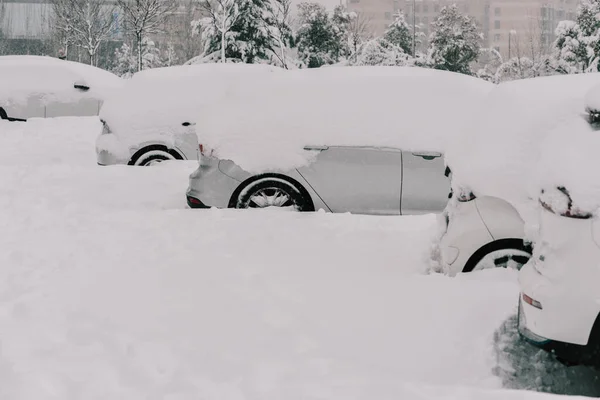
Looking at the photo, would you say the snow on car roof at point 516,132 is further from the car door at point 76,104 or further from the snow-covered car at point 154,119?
the car door at point 76,104

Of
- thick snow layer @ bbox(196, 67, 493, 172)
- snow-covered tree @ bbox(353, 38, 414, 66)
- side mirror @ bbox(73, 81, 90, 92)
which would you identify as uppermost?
snow-covered tree @ bbox(353, 38, 414, 66)

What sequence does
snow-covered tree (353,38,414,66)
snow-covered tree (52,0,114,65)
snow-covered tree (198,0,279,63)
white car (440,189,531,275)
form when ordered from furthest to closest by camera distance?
1. snow-covered tree (52,0,114,65)
2. snow-covered tree (353,38,414,66)
3. snow-covered tree (198,0,279,63)
4. white car (440,189,531,275)

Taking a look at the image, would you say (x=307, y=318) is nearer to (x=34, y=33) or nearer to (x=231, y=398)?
(x=231, y=398)

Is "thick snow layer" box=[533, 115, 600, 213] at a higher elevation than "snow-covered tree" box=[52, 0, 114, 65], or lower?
lower

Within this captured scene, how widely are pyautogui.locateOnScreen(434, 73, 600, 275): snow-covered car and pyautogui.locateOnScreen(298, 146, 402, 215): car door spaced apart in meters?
1.77

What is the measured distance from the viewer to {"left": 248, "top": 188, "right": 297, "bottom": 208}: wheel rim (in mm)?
7141

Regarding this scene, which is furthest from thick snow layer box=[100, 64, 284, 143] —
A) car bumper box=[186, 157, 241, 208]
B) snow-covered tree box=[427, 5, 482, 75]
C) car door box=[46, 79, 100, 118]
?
snow-covered tree box=[427, 5, 482, 75]

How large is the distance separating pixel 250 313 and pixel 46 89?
14.4 metres

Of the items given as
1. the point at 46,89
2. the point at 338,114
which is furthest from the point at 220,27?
the point at 338,114

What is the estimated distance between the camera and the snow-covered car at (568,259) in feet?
10.0

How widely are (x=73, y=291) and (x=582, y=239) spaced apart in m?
3.37

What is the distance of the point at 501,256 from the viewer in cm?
463

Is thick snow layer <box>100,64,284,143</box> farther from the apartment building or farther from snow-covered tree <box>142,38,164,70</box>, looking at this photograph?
the apartment building

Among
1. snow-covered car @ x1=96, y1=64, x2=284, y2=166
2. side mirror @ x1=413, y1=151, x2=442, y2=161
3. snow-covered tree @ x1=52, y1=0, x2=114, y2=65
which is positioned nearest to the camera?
side mirror @ x1=413, y1=151, x2=442, y2=161
